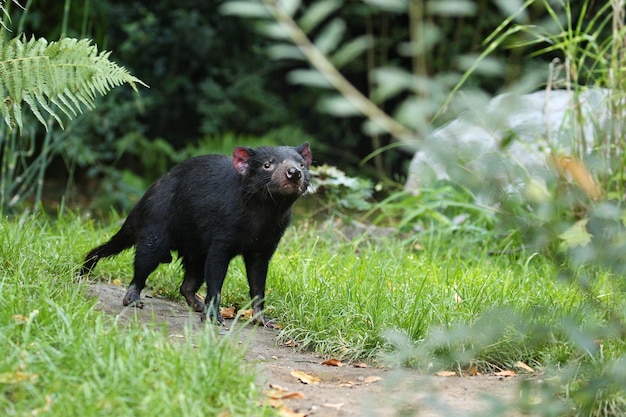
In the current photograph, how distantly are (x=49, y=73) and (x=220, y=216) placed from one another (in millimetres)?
1097

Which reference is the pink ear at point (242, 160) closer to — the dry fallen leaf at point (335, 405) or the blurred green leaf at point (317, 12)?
the dry fallen leaf at point (335, 405)

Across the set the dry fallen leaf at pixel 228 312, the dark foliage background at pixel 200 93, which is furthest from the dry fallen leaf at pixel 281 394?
the dark foliage background at pixel 200 93

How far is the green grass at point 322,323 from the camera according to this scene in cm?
260

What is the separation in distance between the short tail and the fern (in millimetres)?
1047

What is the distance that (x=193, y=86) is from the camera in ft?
32.5

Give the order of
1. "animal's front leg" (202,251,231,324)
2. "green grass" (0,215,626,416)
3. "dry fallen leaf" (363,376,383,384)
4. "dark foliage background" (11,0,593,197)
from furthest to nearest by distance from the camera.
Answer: "dark foliage background" (11,0,593,197)
"animal's front leg" (202,251,231,324)
"dry fallen leaf" (363,376,383,384)
"green grass" (0,215,626,416)

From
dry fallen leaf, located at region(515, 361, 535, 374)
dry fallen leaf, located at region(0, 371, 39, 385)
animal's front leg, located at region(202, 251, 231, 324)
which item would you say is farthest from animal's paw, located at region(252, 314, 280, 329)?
dry fallen leaf, located at region(0, 371, 39, 385)

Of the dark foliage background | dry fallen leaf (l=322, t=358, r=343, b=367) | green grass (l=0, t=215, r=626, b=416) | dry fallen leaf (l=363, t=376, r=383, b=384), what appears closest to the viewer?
green grass (l=0, t=215, r=626, b=416)

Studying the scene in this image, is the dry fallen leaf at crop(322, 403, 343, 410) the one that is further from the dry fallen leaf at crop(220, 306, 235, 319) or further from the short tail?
the short tail

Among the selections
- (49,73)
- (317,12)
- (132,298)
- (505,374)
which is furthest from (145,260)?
(317,12)

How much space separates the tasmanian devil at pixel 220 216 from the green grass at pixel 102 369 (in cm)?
85

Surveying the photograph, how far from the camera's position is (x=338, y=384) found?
3.35 metres

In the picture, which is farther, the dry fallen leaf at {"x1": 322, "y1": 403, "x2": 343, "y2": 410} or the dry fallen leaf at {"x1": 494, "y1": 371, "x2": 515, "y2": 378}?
the dry fallen leaf at {"x1": 494, "y1": 371, "x2": 515, "y2": 378}

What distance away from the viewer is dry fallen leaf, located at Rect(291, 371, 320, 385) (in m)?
3.29
